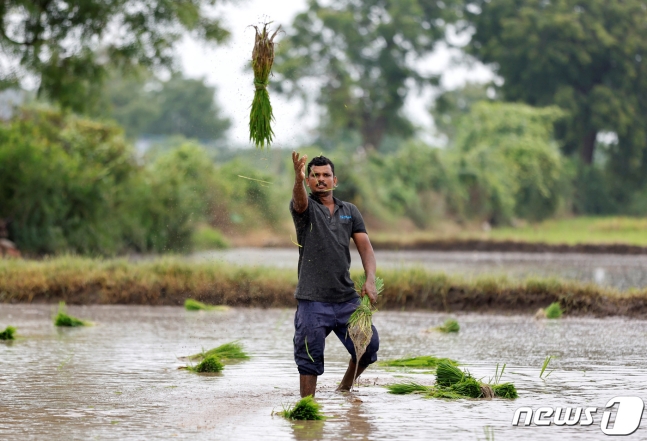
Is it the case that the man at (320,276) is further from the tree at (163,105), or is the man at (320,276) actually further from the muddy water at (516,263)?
the tree at (163,105)

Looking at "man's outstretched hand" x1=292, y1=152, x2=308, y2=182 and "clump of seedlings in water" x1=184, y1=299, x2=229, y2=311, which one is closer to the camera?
"man's outstretched hand" x1=292, y1=152, x2=308, y2=182

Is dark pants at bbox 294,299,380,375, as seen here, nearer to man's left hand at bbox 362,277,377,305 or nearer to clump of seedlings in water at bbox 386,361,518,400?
man's left hand at bbox 362,277,377,305

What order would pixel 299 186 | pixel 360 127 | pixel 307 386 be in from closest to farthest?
pixel 299 186
pixel 307 386
pixel 360 127

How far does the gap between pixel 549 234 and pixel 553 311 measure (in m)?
29.1

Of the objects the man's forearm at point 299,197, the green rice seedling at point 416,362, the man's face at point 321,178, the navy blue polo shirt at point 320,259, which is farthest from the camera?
the green rice seedling at point 416,362

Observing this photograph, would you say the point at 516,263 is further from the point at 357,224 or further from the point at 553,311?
the point at 357,224

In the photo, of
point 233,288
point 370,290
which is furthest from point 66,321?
point 370,290

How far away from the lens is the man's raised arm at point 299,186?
7.12 metres

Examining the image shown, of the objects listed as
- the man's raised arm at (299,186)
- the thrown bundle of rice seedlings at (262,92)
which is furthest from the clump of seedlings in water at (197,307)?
the man's raised arm at (299,186)

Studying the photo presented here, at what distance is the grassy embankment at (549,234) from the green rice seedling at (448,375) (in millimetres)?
25490

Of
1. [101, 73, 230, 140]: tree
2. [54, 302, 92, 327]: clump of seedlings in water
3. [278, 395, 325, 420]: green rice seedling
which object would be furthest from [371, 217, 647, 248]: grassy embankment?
[101, 73, 230, 140]: tree

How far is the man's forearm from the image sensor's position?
23.7 feet

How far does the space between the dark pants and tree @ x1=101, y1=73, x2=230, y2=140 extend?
70.0 m

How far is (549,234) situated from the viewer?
41.7m
